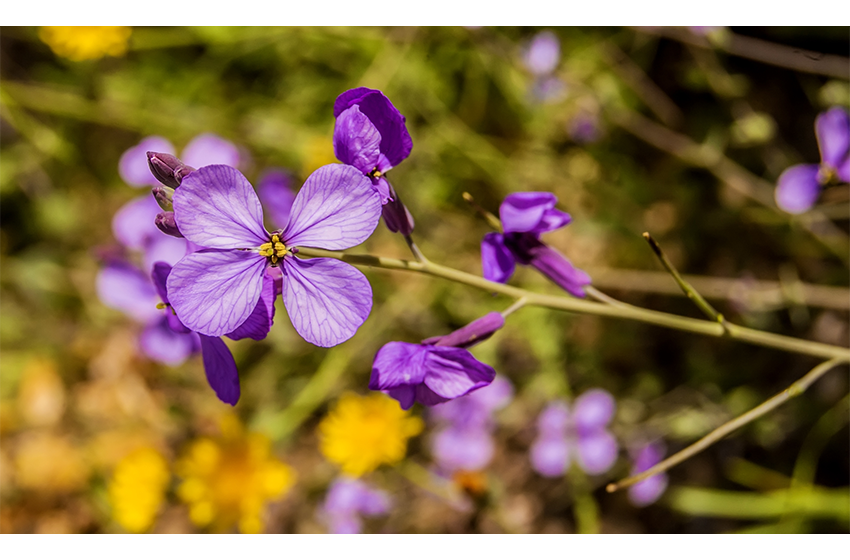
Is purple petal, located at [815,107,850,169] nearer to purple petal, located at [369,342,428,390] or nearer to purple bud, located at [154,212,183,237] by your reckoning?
purple petal, located at [369,342,428,390]

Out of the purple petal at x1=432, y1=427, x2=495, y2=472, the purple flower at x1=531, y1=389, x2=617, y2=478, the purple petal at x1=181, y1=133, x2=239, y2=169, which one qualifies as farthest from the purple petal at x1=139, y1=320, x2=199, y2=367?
the purple flower at x1=531, y1=389, x2=617, y2=478

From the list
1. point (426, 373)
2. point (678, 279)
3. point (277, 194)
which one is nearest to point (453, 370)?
point (426, 373)

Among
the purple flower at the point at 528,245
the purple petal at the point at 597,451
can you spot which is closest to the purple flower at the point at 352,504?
the purple petal at the point at 597,451

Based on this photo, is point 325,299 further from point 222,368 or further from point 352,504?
point 352,504

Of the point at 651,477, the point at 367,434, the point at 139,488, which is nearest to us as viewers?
the point at 651,477
